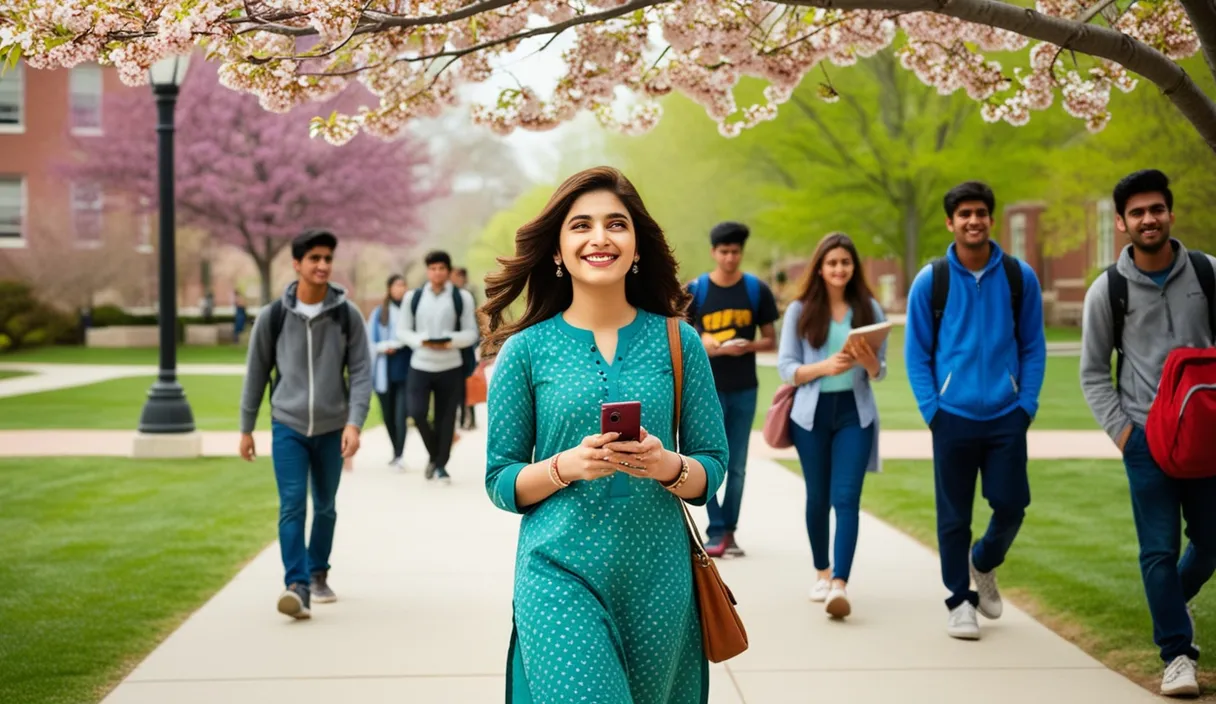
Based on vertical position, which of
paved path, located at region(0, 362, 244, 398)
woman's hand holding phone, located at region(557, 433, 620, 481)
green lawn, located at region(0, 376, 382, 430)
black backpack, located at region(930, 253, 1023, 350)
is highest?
black backpack, located at region(930, 253, 1023, 350)

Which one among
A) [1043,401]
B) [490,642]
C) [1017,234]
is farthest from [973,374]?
[1017,234]

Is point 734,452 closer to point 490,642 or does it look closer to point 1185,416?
point 490,642

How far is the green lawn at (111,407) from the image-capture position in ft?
61.2

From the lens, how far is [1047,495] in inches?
452

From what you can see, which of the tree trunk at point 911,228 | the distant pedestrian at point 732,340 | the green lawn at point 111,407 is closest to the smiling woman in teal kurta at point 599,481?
the distant pedestrian at point 732,340

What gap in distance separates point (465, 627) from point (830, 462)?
2.15 m

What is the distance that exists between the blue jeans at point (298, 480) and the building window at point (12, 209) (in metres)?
44.3

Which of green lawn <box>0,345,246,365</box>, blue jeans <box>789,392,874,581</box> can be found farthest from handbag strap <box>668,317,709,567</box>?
green lawn <box>0,345,246,365</box>

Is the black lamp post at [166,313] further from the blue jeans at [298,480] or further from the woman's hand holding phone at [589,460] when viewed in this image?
the woman's hand holding phone at [589,460]

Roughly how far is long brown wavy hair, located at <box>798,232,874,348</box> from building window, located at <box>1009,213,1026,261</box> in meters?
53.0

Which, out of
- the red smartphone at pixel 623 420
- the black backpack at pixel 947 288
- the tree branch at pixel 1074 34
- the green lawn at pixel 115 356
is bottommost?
the green lawn at pixel 115 356

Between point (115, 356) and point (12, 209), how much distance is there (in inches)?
557

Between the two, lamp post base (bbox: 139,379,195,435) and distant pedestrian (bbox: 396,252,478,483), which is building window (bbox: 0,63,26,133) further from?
distant pedestrian (bbox: 396,252,478,483)

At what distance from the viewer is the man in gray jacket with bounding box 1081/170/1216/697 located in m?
5.55
